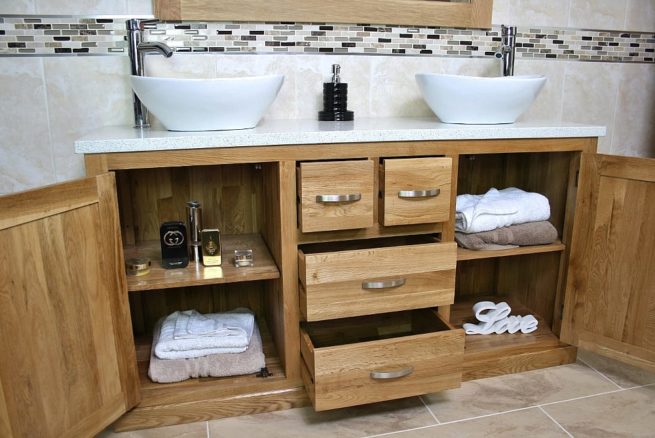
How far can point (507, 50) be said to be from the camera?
6.21 feet

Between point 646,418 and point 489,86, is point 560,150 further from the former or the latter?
point 646,418

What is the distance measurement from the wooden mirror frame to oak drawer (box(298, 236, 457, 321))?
2.78 feet

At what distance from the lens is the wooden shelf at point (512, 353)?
1755mm

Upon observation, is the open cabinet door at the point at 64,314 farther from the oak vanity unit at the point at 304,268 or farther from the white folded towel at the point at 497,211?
the white folded towel at the point at 497,211

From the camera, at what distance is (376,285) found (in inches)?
56.4

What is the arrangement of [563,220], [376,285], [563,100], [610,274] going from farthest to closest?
[563,100]
[563,220]
[610,274]
[376,285]

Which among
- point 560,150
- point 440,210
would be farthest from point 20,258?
point 560,150

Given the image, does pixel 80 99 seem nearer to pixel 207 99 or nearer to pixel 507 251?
pixel 207 99

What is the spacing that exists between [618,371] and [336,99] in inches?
53.7

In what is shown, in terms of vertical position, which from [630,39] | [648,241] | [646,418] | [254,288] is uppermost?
[630,39]

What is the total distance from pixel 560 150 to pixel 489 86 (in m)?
0.33

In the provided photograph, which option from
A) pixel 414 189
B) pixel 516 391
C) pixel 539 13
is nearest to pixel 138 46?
pixel 414 189

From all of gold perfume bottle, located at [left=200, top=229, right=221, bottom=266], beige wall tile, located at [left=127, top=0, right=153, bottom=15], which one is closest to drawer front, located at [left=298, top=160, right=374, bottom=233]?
gold perfume bottle, located at [left=200, top=229, right=221, bottom=266]

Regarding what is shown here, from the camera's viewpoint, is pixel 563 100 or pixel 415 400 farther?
pixel 563 100
